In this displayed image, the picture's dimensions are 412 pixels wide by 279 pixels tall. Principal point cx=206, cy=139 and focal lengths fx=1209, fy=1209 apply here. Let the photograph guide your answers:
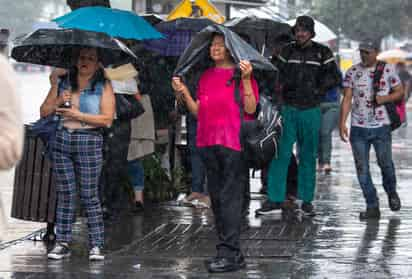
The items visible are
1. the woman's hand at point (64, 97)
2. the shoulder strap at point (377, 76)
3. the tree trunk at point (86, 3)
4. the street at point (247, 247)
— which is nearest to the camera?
the street at point (247, 247)

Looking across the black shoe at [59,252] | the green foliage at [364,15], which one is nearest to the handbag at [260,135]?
the black shoe at [59,252]

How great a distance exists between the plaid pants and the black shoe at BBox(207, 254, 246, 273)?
1023mm

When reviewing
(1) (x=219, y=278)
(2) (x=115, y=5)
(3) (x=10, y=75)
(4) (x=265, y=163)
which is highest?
(2) (x=115, y=5)

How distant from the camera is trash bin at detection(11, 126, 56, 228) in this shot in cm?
959

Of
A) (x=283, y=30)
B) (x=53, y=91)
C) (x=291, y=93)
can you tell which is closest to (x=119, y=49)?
(x=53, y=91)

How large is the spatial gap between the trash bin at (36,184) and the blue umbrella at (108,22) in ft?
3.66

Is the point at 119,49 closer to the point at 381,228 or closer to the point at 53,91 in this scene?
the point at 53,91

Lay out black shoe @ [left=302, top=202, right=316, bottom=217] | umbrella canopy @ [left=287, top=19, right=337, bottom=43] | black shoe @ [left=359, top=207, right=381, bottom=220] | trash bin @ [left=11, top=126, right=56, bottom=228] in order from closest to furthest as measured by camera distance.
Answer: trash bin @ [left=11, top=126, right=56, bottom=228]
black shoe @ [left=359, top=207, right=381, bottom=220]
black shoe @ [left=302, top=202, right=316, bottom=217]
umbrella canopy @ [left=287, top=19, right=337, bottom=43]

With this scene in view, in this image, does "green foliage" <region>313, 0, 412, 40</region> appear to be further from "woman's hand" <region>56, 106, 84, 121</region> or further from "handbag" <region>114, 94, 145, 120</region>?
"woman's hand" <region>56, 106, 84, 121</region>

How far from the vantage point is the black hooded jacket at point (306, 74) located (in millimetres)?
11484

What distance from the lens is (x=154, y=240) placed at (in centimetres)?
1015

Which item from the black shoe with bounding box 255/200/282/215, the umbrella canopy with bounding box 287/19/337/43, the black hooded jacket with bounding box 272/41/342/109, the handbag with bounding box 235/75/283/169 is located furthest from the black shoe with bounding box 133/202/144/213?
the umbrella canopy with bounding box 287/19/337/43

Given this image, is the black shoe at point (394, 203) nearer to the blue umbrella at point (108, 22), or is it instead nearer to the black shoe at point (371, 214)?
the black shoe at point (371, 214)

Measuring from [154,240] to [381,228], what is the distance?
7.10ft
